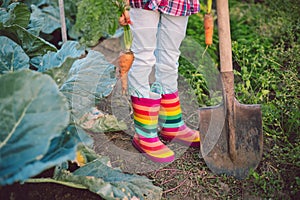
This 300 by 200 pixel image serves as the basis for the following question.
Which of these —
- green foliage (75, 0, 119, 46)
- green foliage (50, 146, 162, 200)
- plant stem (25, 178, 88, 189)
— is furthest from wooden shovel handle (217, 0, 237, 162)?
green foliage (75, 0, 119, 46)

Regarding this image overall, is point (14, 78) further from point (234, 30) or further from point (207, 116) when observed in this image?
point (234, 30)

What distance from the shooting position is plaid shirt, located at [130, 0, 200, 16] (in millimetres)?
2087

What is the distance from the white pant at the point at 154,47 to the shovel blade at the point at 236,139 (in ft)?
0.93

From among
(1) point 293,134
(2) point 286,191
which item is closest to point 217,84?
(1) point 293,134

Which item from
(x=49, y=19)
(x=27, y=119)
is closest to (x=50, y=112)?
(x=27, y=119)

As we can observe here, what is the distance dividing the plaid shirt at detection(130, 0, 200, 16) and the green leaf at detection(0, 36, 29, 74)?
22.4 inches

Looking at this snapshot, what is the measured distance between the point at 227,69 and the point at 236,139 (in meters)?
0.35

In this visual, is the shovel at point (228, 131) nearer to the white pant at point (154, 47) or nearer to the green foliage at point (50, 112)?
the white pant at point (154, 47)

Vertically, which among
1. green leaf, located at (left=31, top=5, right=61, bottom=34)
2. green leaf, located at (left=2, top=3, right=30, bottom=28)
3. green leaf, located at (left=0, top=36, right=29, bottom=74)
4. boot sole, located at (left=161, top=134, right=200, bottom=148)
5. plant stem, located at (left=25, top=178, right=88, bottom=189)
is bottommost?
boot sole, located at (left=161, top=134, right=200, bottom=148)

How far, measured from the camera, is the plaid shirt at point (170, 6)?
209 cm

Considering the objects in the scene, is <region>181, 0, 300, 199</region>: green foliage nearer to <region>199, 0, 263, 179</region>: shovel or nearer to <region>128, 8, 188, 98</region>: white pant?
<region>199, 0, 263, 179</region>: shovel

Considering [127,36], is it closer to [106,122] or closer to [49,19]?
[106,122]

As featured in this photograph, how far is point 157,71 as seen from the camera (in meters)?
2.40

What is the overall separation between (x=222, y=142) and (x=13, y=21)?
1.25 m
